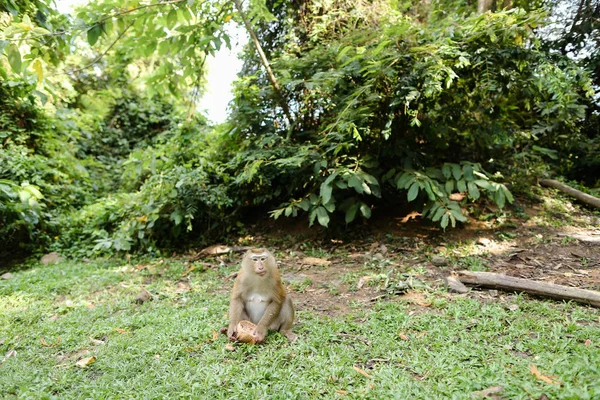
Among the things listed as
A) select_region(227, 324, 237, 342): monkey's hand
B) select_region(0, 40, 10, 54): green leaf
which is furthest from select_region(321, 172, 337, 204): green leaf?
select_region(0, 40, 10, 54): green leaf

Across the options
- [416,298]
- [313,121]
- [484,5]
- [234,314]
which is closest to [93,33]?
[234,314]

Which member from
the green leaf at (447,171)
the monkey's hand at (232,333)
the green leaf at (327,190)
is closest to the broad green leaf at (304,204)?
the green leaf at (327,190)

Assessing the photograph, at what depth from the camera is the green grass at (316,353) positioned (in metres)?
2.88

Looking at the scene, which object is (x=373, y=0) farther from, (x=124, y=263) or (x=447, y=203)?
(x=124, y=263)

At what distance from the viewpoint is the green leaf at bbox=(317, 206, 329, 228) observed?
5.82 m

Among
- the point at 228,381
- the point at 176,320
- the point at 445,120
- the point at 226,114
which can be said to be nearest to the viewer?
the point at 228,381

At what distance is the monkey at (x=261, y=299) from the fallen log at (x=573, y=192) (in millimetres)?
6011

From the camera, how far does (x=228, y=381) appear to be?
3127 mm

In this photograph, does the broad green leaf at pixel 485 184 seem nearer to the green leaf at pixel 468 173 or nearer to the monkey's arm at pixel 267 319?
the green leaf at pixel 468 173

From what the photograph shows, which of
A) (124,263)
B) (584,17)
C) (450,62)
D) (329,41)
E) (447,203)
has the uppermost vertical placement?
(584,17)

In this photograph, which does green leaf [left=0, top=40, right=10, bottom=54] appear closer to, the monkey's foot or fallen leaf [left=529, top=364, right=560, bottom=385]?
the monkey's foot

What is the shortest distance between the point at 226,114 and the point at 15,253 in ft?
15.7

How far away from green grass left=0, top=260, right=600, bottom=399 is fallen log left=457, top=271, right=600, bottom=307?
0.11 m

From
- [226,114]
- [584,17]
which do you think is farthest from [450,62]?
[584,17]
